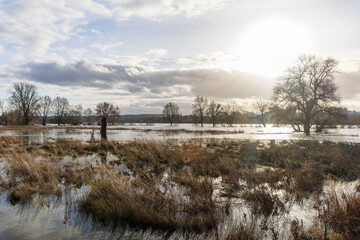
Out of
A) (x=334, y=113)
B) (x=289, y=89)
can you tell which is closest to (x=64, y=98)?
(x=289, y=89)

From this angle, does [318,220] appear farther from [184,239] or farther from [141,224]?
[141,224]

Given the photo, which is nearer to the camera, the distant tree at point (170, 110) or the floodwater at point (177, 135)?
the floodwater at point (177, 135)

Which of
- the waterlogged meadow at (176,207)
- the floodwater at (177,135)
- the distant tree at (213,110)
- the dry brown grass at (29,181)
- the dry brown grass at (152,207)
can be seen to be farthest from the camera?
the distant tree at (213,110)

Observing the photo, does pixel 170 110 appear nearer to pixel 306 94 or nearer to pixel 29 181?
pixel 306 94

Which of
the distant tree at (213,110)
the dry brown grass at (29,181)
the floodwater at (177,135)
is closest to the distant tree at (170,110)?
the distant tree at (213,110)

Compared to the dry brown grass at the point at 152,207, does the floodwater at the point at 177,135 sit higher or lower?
higher

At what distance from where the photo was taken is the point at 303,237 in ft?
16.7

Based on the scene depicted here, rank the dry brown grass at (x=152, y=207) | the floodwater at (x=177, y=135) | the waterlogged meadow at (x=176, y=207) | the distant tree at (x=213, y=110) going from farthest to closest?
1. the distant tree at (x=213, y=110)
2. the floodwater at (x=177, y=135)
3. the dry brown grass at (x=152, y=207)
4. the waterlogged meadow at (x=176, y=207)

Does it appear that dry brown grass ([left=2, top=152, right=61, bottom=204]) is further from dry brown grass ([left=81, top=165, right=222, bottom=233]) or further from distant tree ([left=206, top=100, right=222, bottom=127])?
distant tree ([left=206, top=100, right=222, bottom=127])

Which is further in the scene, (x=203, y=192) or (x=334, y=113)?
(x=334, y=113)

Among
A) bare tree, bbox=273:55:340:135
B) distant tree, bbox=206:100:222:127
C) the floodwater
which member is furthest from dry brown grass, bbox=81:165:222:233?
distant tree, bbox=206:100:222:127

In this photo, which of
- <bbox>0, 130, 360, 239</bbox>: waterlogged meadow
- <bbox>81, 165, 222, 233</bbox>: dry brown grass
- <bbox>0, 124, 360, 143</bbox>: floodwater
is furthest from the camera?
<bbox>0, 124, 360, 143</bbox>: floodwater

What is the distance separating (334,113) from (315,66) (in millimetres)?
8149

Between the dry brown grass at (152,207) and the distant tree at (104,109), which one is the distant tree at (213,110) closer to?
the distant tree at (104,109)
